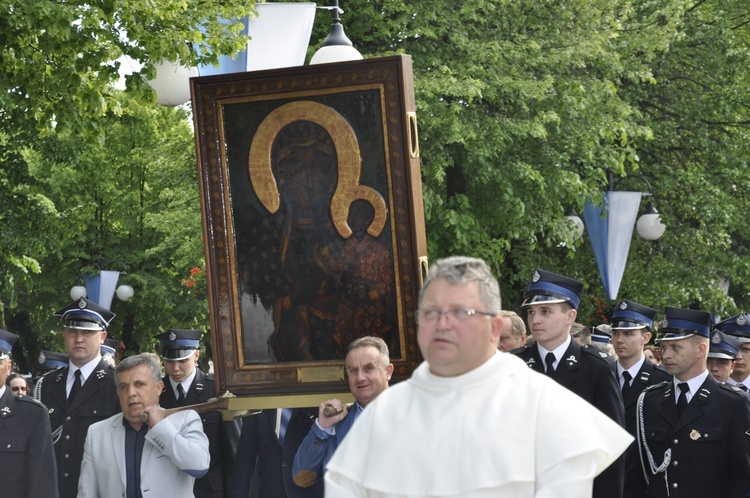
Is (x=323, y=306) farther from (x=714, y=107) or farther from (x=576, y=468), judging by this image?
(x=714, y=107)

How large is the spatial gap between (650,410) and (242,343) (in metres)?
3.12

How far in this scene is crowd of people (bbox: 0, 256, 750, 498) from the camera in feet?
14.4

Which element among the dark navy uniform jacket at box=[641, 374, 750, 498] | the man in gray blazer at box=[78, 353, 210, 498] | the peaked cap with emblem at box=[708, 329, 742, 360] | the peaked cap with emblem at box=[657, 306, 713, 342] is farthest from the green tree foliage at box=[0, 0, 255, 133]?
the dark navy uniform jacket at box=[641, 374, 750, 498]

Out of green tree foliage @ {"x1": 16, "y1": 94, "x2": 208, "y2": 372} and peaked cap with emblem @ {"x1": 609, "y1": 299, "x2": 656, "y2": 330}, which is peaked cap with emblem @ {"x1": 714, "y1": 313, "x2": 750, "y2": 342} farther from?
green tree foliage @ {"x1": 16, "y1": 94, "x2": 208, "y2": 372}

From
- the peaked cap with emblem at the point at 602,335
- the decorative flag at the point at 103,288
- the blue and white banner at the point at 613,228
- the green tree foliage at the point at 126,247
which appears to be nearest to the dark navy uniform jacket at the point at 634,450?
the peaked cap with emblem at the point at 602,335

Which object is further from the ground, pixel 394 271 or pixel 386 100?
pixel 386 100

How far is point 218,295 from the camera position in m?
7.30

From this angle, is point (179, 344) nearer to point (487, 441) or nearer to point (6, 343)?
point (6, 343)

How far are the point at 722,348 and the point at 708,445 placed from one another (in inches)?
64.6

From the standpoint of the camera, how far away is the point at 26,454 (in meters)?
8.39

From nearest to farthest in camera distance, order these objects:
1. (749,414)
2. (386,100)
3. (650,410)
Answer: (386,100) → (749,414) → (650,410)

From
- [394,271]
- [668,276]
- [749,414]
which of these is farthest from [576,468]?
[668,276]

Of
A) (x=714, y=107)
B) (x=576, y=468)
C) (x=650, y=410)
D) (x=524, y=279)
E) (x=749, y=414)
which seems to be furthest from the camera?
(x=714, y=107)

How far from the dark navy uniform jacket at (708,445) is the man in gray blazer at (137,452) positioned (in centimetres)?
313
